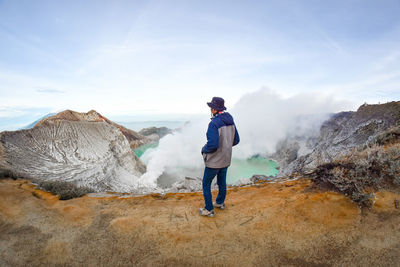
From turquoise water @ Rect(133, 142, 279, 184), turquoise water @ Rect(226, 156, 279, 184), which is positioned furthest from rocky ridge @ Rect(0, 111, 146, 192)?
turquoise water @ Rect(226, 156, 279, 184)

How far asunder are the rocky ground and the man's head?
Answer: 2.06 meters

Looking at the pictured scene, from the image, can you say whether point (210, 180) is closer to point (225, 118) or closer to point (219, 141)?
point (219, 141)

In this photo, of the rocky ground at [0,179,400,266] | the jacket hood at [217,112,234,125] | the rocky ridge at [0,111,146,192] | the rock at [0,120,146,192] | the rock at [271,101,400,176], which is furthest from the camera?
the rock at [0,120,146,192]

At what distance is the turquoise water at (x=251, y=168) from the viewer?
25.8m

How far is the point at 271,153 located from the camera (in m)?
34.6

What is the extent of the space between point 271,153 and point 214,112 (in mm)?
34945

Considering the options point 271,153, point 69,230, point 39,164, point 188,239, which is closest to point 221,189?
point 188,239

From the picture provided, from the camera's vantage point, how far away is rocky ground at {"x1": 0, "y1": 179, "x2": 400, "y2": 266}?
7.86ft

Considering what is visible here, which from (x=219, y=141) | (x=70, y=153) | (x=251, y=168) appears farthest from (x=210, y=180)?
(x=251, y=168)

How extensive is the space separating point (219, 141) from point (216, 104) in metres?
0.65

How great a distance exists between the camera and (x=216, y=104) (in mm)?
2973

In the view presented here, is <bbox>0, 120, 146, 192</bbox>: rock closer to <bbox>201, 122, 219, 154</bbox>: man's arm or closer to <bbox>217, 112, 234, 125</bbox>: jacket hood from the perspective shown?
<bbox>201, 122, 219, 154</bbox>: man's arm

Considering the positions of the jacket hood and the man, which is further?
the jacket hood

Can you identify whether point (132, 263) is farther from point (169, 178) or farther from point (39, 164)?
point (169, 178)
